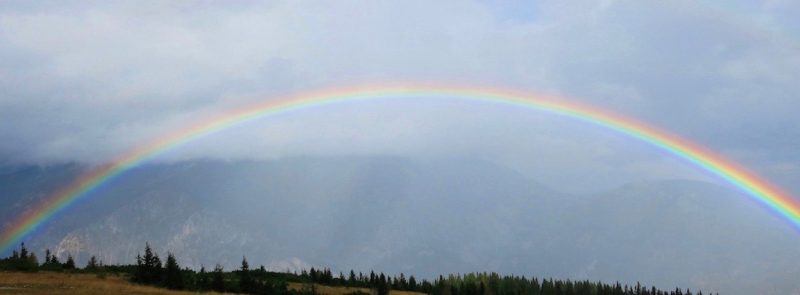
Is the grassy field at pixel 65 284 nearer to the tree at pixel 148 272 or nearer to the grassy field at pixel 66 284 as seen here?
the grassy field at pixel 66 284

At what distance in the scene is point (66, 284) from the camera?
266ft

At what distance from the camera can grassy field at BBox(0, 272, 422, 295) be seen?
75294 mm

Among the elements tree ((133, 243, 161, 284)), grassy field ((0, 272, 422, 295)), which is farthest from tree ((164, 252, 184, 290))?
grassy field ((0, 272, 422, 295))

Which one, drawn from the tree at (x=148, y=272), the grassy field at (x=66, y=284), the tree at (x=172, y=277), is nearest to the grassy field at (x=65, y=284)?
the grassy field at (x=66, y=284)

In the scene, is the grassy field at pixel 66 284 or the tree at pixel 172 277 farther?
the tree at pixel 172 277

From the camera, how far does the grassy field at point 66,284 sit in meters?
75.3

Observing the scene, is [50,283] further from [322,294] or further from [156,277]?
[322,294]

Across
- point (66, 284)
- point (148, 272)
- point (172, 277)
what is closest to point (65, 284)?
point (66, 284)

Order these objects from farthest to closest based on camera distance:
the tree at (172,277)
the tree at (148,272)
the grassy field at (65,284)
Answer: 1. the tree at (148,272)
2. the tree at (172,277)
3. the grassy field at (65,284)

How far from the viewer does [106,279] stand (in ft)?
298

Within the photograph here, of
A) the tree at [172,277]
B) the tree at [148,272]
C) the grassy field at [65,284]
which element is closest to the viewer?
the grassy field at [65,284]

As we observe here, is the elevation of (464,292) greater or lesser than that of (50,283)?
lesser

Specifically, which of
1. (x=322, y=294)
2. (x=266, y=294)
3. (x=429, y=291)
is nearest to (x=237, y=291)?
(x=266, y=294)

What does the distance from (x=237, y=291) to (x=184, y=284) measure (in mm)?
10193
